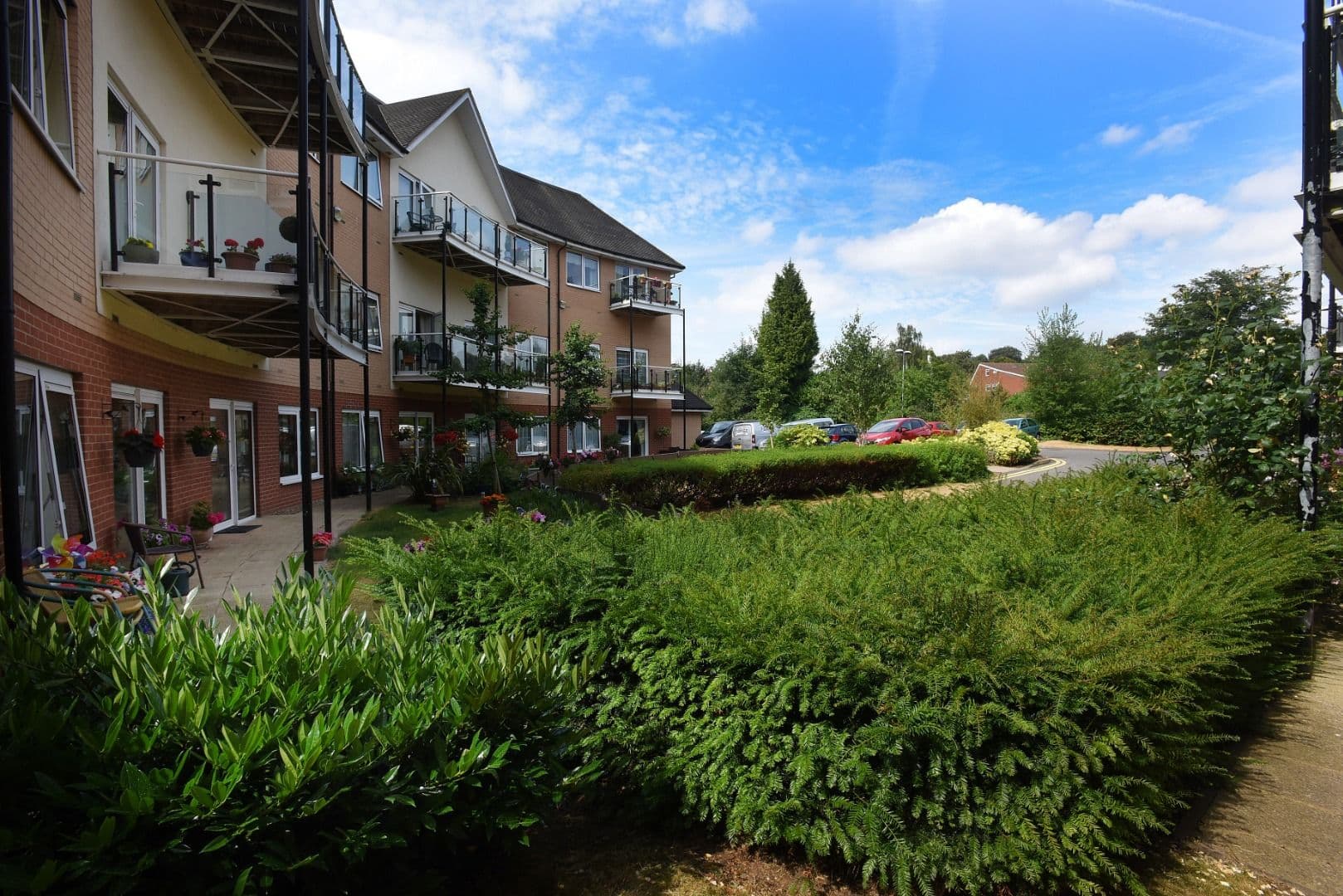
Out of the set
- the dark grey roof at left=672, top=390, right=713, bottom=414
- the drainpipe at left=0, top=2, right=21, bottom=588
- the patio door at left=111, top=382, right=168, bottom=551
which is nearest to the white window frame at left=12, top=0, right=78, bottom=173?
the drainpipe at left=0, top=2, right=21, bottom=588

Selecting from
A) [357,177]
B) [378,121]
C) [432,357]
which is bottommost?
[432,357]

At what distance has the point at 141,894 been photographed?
2.01m

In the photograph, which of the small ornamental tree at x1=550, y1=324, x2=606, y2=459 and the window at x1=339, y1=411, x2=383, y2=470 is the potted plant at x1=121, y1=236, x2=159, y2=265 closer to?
the window at x1=339, y1=411, x2=383, y2=470

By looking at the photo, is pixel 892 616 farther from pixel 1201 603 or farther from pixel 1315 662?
pixel 1315 662

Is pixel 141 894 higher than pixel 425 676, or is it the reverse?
pixel 425 676

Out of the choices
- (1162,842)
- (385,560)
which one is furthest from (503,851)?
(1162,842)

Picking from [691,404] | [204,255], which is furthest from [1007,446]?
[204,255]

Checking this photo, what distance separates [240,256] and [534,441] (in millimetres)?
17733

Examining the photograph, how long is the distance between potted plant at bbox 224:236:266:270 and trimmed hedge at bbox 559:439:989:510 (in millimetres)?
5698

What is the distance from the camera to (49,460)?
615cm

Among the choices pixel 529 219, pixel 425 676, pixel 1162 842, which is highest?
pixel 529 219

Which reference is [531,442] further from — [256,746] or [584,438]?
[256,746]

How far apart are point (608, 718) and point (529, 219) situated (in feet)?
82.2

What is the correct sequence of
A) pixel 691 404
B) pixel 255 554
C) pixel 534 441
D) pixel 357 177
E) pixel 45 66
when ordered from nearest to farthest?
pixel 45 66, pixel 255 554, pixel 357 177, pixel 534 441, pixel 691 404
